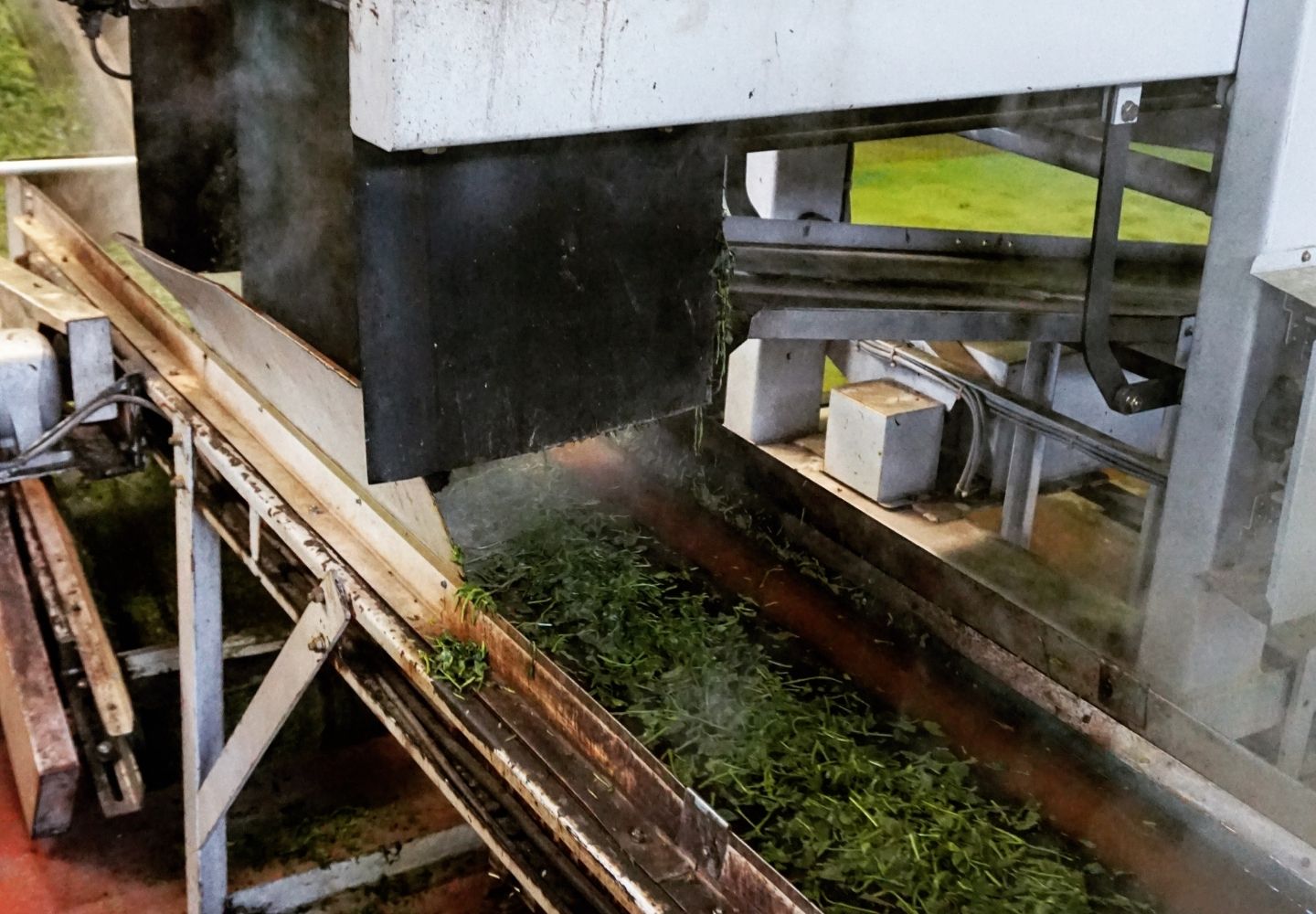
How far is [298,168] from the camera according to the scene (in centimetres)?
222

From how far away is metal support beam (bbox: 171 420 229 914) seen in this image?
2.58m

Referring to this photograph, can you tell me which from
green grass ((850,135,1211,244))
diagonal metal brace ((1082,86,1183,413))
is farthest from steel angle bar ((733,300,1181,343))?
green grass ((850,135,1211,244))

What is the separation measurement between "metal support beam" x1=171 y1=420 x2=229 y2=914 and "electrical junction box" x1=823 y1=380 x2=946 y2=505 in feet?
4.64

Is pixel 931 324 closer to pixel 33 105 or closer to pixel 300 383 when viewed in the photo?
pixel 300 383

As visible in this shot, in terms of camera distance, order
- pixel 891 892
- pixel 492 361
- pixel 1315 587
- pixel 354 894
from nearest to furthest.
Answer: pixel 492 361 < pixel 891 892 < pixel 1315 587 < pixel 354 894

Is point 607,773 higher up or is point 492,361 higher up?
point 492,361

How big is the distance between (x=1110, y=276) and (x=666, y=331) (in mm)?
735

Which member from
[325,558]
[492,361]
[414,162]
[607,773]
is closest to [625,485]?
[325,558]

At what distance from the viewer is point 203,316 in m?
2.22

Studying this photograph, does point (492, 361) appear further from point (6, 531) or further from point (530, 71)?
point (6, 531)

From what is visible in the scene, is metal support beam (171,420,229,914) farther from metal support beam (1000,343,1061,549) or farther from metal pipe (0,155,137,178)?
metal support beam (1000,343,1061,549)

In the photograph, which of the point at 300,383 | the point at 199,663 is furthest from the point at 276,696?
the point at 300,383

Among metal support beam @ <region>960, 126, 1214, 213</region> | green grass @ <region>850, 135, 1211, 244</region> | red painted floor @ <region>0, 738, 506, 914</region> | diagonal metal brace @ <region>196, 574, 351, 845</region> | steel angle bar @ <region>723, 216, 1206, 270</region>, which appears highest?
metal support beam @ <region>960, 126, 1214, 213</region>

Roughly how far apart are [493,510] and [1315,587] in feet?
4.49
